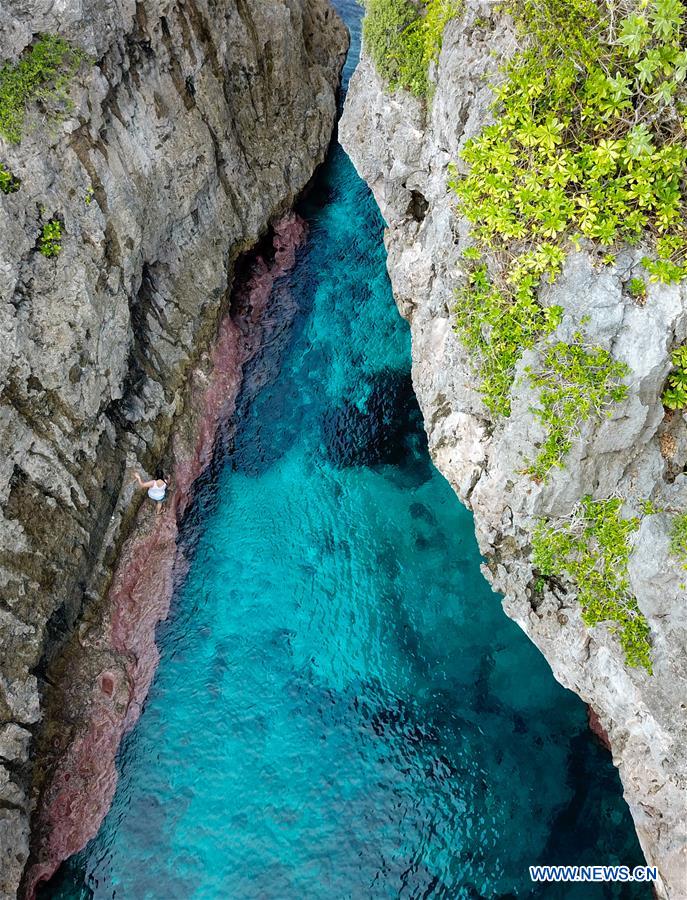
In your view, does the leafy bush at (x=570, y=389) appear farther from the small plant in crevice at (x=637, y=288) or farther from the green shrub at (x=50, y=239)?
the green shrub at (x=50, y=239)

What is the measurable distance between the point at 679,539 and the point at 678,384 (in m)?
2.07

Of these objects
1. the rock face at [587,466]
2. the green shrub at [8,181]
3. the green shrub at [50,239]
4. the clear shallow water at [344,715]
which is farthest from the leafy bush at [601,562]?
the green shrub at [8,181]

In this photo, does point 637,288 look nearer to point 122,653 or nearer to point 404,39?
point 404,39

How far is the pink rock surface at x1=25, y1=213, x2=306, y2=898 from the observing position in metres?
10.9

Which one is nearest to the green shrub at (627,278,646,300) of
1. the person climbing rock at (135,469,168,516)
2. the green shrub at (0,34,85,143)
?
the person climbing rock at (135,469,168,516)

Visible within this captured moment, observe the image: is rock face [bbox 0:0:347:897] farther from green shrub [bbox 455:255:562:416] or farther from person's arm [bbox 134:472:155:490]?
green shrub [bbox 455:255:562:416]

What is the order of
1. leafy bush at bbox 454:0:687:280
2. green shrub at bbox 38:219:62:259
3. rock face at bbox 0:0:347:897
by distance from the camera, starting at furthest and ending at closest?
green shrub at bbox 38:219:62:259 → rock face at bbox 0:0:347:897 → leafy bush at bbox 454:0:687:280

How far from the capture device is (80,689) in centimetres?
1185

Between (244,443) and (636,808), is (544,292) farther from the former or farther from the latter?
(244,443)

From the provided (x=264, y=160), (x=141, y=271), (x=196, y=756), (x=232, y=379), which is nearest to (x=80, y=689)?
(x=196, y=756)

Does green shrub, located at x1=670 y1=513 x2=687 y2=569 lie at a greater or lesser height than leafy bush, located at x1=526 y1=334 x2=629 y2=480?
lesser

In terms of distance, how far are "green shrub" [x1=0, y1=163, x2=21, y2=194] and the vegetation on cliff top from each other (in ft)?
29.1

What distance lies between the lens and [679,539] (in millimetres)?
7766

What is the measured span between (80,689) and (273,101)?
19122 mm
